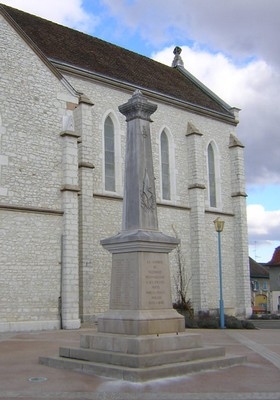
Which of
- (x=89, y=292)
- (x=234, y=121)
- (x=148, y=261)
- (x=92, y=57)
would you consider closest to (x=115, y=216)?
(x=89, y=292)

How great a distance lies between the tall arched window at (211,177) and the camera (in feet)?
91.0

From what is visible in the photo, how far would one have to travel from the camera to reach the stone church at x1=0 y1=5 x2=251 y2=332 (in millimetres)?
17641

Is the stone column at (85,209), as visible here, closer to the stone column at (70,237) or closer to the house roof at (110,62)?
the stone column at (70,237)

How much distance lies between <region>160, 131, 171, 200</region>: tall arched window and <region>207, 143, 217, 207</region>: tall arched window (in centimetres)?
337

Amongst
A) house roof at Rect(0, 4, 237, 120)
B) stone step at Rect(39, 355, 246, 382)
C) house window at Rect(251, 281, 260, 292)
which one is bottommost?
stone step at Rect(39, 355, 246, 382)

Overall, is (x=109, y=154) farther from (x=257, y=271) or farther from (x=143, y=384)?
(x=257, y=271)

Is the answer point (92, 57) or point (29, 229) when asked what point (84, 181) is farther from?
point (92, 57)

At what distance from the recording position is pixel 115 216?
2222cm

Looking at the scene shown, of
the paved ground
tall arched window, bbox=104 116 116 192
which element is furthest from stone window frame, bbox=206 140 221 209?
the paved ground

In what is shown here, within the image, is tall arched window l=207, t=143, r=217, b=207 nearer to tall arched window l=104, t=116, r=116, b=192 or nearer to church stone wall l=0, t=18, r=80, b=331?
tall arched window l=104, t=116, r=116, b=192

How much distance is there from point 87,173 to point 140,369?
45.3ft

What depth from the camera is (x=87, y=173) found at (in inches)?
813

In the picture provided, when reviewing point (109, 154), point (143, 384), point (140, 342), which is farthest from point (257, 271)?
point (143, 384)

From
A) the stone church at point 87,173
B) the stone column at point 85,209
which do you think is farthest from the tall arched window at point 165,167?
the stone column at point 85,209
